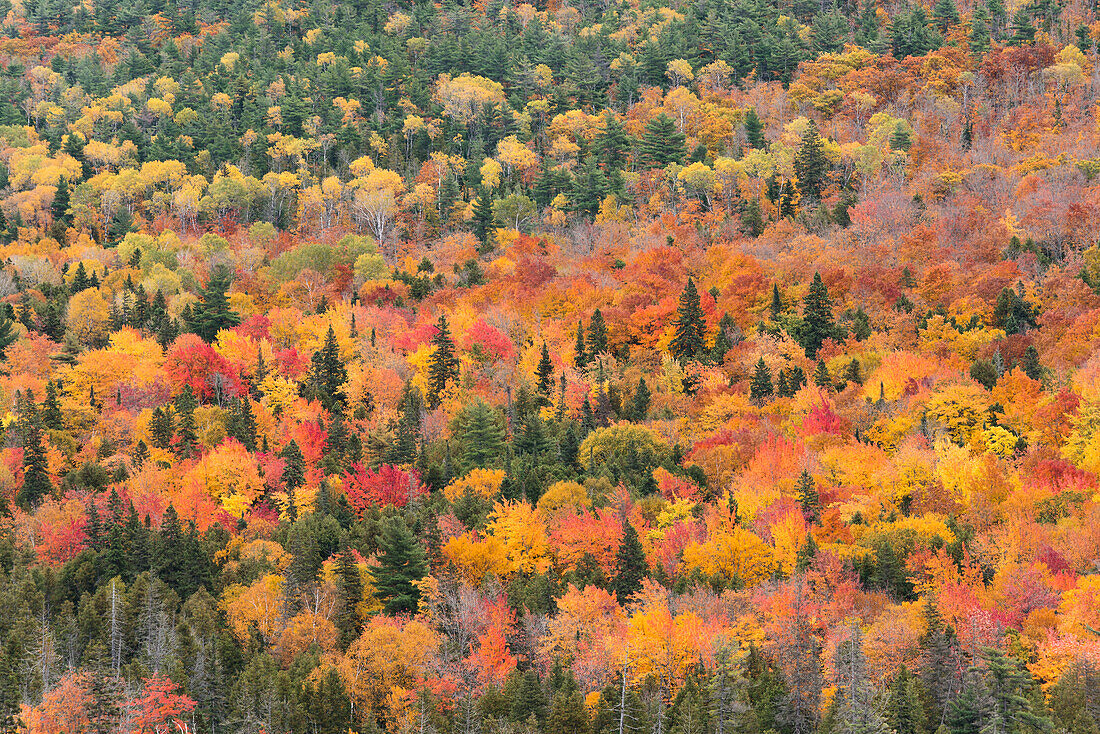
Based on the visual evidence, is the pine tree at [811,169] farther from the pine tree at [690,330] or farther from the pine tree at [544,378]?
the pine tree at [544,378]

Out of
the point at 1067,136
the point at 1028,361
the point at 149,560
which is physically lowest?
the point at 149,560

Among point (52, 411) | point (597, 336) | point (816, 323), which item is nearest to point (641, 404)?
point (597, 336)

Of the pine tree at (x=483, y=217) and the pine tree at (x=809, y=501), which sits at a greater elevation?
the pine tree at (x=483, y=217)

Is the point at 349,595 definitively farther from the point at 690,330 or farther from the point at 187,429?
the point at 690,330

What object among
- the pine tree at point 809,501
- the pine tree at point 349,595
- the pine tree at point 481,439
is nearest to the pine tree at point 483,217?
the pine tree at point 481,439

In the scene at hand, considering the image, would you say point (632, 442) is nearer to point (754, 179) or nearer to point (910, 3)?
point (754, 179)

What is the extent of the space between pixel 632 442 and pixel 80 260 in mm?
71081

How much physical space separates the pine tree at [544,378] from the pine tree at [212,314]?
3315cm

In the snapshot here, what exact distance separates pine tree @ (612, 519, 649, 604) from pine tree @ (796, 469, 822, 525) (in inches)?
484

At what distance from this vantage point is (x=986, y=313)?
99500 millimetres

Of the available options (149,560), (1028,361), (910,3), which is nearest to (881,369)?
(1028,361)

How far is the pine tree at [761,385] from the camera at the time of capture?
97.4 m

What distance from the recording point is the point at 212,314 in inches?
4638

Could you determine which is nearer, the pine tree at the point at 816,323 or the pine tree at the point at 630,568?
the pine tree at the point at 630,568
